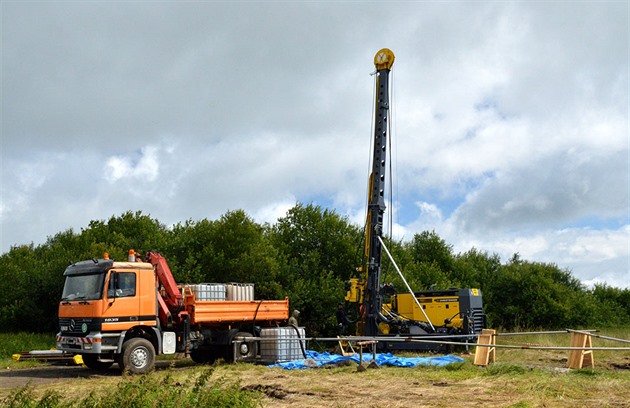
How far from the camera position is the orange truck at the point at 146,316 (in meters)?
16.8

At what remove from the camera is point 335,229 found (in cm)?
3353

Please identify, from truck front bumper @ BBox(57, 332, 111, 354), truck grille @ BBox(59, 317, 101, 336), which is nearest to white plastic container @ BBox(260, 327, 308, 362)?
truck front bumper @ BBox(57, 332, 111, 354)

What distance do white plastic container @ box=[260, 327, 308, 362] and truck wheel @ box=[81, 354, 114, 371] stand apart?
4.24 m

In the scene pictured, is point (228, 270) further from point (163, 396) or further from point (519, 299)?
point (519, 299)

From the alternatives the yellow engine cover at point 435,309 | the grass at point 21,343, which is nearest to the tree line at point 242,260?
the yellow engine cover at point 435,309

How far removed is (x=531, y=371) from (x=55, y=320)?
82.0 ft

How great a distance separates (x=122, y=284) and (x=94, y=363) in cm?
294

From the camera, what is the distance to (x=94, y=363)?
18.4 m

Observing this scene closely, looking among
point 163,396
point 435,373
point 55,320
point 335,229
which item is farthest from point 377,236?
point 55,320

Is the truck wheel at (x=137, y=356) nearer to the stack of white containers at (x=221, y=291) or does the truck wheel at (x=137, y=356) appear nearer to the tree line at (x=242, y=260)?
the stack of white containers at (x=221, y=291)

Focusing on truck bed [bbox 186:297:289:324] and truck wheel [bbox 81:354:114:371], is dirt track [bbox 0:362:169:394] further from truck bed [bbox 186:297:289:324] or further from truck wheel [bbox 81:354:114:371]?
truck bed [bbox 186:297:289:324]

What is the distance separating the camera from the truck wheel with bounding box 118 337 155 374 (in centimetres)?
1678

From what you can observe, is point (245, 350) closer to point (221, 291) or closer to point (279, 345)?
point (279, 345)

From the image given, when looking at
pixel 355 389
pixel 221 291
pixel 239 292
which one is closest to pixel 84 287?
pixel 221 291
